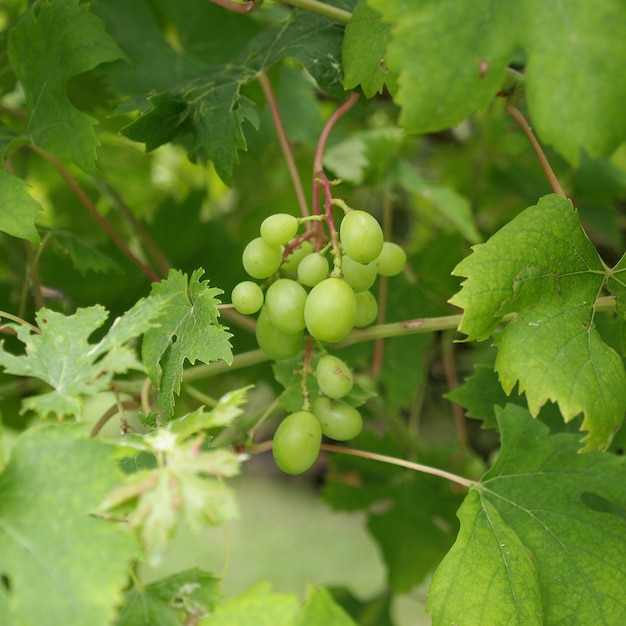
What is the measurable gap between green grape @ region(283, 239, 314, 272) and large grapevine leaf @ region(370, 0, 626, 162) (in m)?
0.25

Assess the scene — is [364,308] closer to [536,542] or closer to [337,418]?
[337,418]

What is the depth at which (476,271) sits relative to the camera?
2.34 feet

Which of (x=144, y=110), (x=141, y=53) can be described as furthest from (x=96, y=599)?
(x=141, y=53)

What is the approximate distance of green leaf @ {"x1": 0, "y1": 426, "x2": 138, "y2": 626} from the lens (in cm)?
51

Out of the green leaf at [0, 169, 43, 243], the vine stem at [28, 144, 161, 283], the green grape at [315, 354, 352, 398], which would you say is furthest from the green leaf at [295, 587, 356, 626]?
the vine stem at [28, 144, 161, 283]

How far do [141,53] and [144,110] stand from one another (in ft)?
1.19

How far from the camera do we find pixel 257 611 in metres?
0.58

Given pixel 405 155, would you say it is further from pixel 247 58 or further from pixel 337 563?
pixel 337 563

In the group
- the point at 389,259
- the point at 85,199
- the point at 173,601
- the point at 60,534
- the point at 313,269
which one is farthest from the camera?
the point at 85,199

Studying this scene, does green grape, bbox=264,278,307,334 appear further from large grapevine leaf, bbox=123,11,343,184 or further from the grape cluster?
large grapevine leaf, bbox=123,11,343,184

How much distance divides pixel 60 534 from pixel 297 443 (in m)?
0.28

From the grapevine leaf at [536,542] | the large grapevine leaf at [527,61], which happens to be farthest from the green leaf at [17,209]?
the grapevine leaf at [536,542]

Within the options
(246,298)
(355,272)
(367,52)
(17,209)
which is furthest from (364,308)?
(17,209)

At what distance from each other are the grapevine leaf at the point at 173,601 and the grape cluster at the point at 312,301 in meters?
0.15
